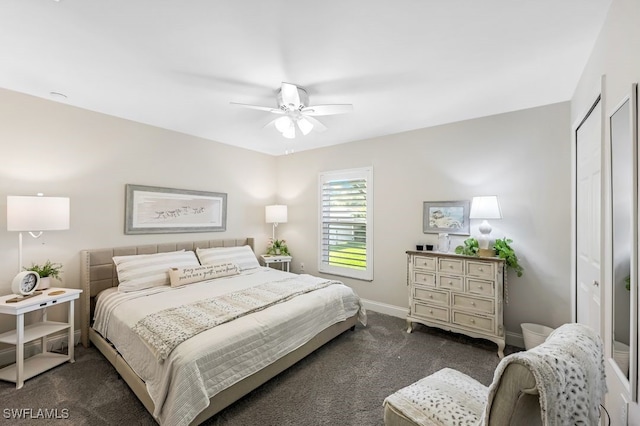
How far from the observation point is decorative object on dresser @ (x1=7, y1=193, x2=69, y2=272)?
2.23 metres

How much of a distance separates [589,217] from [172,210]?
4474 mm

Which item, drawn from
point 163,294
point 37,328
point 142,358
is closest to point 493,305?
point 142,358

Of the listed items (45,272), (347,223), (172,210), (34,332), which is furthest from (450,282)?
(45,272)

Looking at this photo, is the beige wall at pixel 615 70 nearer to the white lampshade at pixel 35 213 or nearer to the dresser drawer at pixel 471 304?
the dresser drawer at pixel 471 304

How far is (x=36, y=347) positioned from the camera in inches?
102

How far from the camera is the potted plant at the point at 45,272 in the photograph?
8.26 feet

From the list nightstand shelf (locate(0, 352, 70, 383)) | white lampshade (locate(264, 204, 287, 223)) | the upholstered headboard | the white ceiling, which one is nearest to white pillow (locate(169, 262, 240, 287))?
the upholstered headboard

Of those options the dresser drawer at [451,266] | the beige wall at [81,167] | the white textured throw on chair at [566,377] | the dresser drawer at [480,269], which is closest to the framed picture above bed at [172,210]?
the beige wall at [81,167]

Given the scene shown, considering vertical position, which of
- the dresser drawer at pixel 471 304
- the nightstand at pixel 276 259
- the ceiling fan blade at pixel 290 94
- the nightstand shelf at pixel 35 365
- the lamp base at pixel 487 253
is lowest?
the nightstand shelf at pixel 35 365

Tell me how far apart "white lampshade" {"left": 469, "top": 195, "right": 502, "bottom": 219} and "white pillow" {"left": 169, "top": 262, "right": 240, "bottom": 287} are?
302cm

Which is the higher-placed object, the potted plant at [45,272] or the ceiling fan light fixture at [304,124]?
the ceiling fan light fixture at [304,124]

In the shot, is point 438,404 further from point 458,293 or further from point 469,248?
point 469,248

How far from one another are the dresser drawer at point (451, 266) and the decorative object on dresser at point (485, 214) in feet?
0.80

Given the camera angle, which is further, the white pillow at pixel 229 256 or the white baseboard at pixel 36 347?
the white pillow at pixel 229 256
